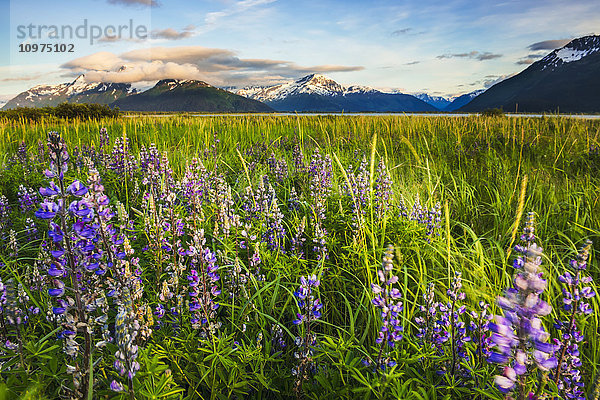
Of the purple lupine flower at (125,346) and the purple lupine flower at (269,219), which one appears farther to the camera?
the purple lupine flower at (269,219)

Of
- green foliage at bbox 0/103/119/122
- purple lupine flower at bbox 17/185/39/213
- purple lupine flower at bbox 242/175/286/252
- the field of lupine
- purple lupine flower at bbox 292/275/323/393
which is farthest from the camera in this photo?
green foliage at bbox 0/103/119/122

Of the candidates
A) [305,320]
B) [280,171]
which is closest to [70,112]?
[280,171]

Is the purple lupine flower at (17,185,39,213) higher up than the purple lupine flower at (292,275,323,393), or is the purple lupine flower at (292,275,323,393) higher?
the purple lupine flower at (17,185,39,213)

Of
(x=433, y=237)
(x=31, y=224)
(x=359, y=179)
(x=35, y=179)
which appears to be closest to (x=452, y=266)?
(x=433, y=237)

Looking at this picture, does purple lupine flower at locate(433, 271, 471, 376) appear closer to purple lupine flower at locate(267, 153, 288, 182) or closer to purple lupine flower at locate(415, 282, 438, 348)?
purple lupine flower at locate(415, 282, 438, 348)

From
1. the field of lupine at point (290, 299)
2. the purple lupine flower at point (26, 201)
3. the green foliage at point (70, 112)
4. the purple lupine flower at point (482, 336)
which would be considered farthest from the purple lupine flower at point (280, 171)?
the green foliage at point (70, 112)

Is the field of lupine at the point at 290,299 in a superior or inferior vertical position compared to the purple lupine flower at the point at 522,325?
inferior

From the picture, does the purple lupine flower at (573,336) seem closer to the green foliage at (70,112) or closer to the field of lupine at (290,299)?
the field of lupine at (290,299)

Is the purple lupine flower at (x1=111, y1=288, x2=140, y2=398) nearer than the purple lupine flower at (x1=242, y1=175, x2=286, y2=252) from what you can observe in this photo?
Yes

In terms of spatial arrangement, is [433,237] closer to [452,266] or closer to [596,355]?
[452,266]

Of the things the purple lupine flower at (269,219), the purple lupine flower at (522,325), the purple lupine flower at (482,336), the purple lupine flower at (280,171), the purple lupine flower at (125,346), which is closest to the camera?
the purple lupine flower at (522,325)

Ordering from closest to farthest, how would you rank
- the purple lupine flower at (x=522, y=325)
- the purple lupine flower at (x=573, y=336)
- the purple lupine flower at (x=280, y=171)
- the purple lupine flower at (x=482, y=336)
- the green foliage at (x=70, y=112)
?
the purple lupine flower at (x=522, y=325) < the purple lupine flower at (x=573, y=336) < the purple lupine flower at (x=482, y=336) < the purple lupine flower at (x=280, y=171) < the green foliage at (x=70, y=112)

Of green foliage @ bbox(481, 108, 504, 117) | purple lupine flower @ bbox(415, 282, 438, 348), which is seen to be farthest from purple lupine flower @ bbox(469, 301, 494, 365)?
green foliage @ bbox(481, 108, 504, 117)

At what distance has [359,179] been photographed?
3457 millimetres
